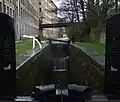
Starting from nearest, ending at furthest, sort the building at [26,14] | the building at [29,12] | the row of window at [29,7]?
1. the building at [26,14]
2. the building at [29,12]
3. the row of window at [29,7]

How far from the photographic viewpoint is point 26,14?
68.8 metres

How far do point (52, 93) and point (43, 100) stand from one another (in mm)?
94

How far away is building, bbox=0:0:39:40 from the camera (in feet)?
168

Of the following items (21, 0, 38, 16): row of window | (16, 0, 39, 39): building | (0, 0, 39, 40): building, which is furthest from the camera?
(21, 0, 38, 16): row of window

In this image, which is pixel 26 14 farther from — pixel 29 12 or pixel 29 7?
pixel 29 12

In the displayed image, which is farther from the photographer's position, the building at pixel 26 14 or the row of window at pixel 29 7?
the row of window at pixel 29 7

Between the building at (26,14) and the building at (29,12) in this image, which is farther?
A: the building at (29,12)

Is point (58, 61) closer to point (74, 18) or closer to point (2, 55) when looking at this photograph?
point (2, 55)

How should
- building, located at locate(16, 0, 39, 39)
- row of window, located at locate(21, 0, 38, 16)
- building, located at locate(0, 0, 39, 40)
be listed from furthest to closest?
row of window, located at locate(21, 0, 38, 16) < building, located at locate(16, 0, 39, 39) < building, located at locate(0, 0, 39, 40)

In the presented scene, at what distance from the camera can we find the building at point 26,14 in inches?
2016

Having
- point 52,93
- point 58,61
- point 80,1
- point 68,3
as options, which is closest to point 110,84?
point 52,93

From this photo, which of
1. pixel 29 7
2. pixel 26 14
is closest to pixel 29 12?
pixel 29 7

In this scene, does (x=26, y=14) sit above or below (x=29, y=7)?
below

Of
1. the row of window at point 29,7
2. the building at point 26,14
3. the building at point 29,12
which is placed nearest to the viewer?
the building at point 26,14
